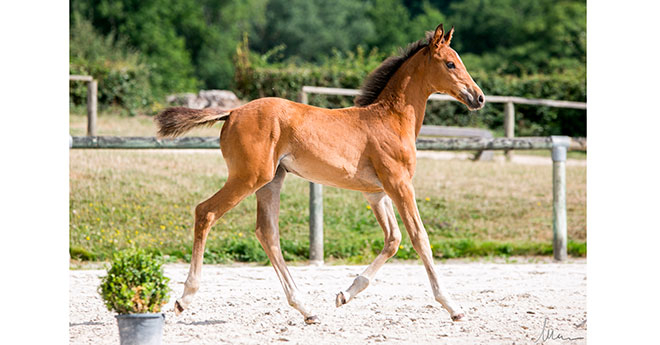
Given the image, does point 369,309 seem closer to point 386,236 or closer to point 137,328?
point 386,236

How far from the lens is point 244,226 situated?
923 centimetres

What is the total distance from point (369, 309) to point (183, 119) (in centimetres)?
202

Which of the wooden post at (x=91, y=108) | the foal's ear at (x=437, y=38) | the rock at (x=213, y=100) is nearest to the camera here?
the foal's ear at (x=437, y=38)

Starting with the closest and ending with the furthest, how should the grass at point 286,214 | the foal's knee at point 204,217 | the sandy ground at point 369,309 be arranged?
the sandy ground at point 369,309
the foal's knee at point 204,217
the grass at point 286,214

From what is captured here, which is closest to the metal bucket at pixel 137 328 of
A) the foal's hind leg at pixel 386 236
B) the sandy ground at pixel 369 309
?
the sandy ground at pixel 369 309

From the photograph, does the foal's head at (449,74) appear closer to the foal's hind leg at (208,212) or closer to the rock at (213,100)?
the foal's hind leg at (208,212)

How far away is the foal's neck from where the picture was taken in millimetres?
5453

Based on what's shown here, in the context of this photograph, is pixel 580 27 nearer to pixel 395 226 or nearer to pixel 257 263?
pixel 257 263

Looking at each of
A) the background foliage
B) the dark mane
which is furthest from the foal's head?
the background foliage

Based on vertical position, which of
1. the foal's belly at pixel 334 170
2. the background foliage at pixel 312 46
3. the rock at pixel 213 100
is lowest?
the foal's belly at pixel 334 170

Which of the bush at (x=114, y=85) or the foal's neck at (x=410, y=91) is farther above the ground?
the bush at (x=114, y=85)

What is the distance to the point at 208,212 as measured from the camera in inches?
199

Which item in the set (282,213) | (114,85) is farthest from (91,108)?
(114,85)

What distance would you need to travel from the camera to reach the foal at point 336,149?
16.5 ft
